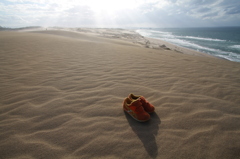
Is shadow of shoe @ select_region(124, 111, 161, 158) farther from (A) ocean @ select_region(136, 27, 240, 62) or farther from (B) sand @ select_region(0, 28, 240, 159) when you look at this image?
(A) ocean @ select_region(136, 27, 240, 62)

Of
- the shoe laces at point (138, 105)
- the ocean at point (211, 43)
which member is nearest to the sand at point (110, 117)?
the shoe laces at point (138, 105)

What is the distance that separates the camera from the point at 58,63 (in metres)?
4.38

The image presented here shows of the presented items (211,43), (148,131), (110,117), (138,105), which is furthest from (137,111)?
(211,43)

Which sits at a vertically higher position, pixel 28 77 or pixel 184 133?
pixel 28 77

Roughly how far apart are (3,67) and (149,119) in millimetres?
4594

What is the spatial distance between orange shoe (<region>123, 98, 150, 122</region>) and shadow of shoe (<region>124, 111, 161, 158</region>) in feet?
0.23

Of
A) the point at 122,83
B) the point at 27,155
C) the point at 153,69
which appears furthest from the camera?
the point at 153,69

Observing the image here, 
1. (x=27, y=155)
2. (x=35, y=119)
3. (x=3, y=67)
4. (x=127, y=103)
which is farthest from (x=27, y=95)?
(x=3, y=67)

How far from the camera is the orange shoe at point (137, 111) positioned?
196 cm

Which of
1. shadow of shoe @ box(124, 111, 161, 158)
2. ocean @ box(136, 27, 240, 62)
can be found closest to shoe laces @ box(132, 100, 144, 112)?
shadow of shoe @ box(124, 111, 161, 158)

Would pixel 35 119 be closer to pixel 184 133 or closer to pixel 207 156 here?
pixel 184 133

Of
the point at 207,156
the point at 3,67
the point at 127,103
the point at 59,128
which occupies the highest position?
the point at 3,67

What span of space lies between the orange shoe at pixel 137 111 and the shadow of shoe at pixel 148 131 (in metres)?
0.07

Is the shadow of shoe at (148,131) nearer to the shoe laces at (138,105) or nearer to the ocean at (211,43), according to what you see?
the shoe laces at (138,105)
